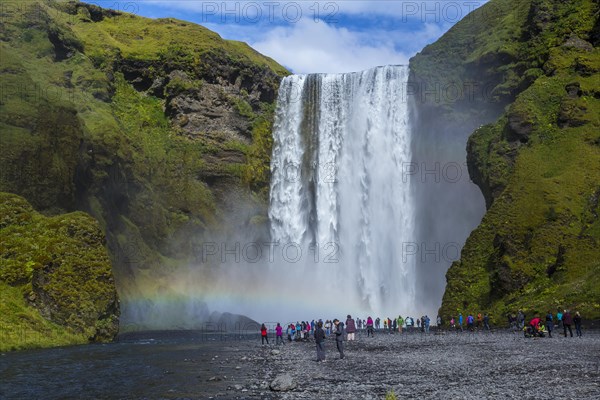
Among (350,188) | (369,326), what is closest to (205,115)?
(350,188)

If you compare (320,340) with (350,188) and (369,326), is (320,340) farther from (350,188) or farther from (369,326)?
(350,188)

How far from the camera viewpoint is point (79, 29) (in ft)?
380

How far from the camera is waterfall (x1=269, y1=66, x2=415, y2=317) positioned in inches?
3297

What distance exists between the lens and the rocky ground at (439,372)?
2011 cm

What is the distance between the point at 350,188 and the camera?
9081 centimetres

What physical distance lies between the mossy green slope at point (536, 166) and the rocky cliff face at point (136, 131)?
32.9 meters

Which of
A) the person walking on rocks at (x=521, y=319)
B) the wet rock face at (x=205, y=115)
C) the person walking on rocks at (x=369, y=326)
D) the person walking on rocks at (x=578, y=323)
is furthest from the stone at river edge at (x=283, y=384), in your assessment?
the wet rock face at (x=205, y=115)

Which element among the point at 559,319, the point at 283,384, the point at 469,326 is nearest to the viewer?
the point at 283,384

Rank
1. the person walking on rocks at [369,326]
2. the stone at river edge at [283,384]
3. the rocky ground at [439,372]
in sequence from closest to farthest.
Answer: the rocky ground at [439,372]
the stone at river edge at [283,384]
the person walking on rocks at [369,326]

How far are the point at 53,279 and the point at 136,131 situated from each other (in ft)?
160

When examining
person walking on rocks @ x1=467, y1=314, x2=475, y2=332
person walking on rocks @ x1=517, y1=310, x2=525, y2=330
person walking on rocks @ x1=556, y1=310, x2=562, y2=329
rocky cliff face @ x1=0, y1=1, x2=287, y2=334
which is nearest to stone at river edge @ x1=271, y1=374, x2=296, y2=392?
person walking on rocks @ x1=556, y1=310, x2=562, y2=329

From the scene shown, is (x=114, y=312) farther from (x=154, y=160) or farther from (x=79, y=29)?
(x=79, y=29)

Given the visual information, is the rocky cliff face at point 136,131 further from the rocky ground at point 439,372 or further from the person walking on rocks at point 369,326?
the rocky ground at point 439,372

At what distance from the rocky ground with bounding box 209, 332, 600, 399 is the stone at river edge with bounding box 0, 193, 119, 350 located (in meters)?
18.0
